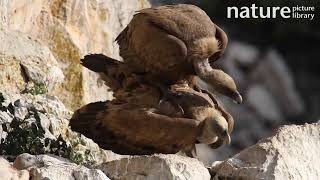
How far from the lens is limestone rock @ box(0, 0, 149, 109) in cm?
739

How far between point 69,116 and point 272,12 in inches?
225

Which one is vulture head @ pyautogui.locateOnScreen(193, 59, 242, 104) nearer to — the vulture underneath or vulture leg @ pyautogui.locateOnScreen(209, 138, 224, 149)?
the vulture underneath

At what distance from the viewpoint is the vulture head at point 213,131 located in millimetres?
5000

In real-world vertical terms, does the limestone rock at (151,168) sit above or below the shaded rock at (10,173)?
below

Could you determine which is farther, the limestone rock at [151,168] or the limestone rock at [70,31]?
the limestone rock at [70,31]

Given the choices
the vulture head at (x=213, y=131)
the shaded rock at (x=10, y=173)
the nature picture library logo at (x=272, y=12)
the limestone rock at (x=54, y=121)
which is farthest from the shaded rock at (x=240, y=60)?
the shaded rock at (x=10, y=173)

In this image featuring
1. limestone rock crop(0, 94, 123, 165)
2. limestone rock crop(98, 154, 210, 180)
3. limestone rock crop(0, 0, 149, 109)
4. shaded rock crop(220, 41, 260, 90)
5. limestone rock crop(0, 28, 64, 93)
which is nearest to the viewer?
limestone rock crop(98, 154, 210, 180)

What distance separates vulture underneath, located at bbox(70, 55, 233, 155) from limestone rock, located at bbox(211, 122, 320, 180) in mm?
130

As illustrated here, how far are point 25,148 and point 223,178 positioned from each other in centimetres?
106

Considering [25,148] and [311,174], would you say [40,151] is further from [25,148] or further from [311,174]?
[311,174]

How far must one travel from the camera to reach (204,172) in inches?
190

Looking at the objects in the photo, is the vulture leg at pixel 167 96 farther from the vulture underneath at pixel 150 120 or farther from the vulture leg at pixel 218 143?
the vulture leg at pixel 218 143

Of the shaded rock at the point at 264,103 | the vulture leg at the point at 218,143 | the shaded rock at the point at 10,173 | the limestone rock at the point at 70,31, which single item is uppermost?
the shaded rock at the point at 10,173

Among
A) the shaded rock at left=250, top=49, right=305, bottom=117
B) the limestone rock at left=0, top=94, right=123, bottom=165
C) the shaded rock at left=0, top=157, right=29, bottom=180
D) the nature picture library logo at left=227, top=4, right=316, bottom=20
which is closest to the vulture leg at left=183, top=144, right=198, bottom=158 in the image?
the limestone rock at left=0, top=94, right=123, bottom=165
